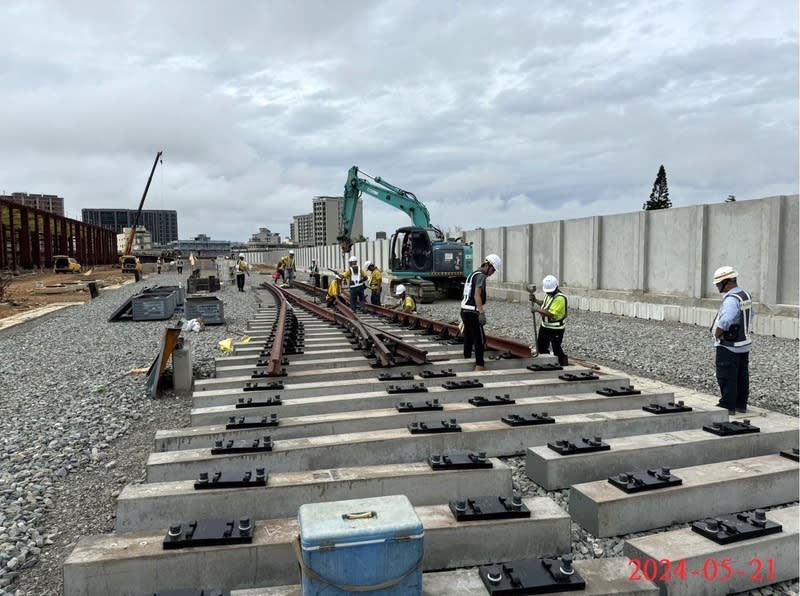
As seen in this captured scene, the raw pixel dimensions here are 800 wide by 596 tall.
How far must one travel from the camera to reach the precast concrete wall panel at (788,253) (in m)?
12.3

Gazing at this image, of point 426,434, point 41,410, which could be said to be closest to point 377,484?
point 426,434

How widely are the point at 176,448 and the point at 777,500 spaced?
4.28 m

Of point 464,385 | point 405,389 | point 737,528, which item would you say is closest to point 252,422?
point 405,389

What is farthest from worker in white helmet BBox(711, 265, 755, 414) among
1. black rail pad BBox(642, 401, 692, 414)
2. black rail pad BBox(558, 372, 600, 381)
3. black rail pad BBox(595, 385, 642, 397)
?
black rail pad BBox(558, 372, 600, 381)

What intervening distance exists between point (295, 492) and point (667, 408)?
11.3ft

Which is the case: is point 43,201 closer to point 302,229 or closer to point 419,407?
point 302,229

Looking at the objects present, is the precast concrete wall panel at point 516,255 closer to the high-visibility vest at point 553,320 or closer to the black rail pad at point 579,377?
the high-visibility vest at point 553,320

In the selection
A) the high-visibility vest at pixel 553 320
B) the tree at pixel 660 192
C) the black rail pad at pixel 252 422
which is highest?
the tree at pixel 660 192

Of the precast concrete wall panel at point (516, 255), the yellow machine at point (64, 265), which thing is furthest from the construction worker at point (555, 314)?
the yellow machine at point (64, 265)

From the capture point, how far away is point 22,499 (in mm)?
3883

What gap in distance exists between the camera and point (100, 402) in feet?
21.5

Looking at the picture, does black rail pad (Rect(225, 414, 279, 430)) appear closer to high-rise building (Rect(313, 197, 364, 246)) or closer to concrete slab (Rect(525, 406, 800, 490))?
concrete slab (Rect(525, 406, 800, 490))

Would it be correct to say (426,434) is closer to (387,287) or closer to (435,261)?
(435,261)

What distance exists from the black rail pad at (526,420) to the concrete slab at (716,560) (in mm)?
1686
